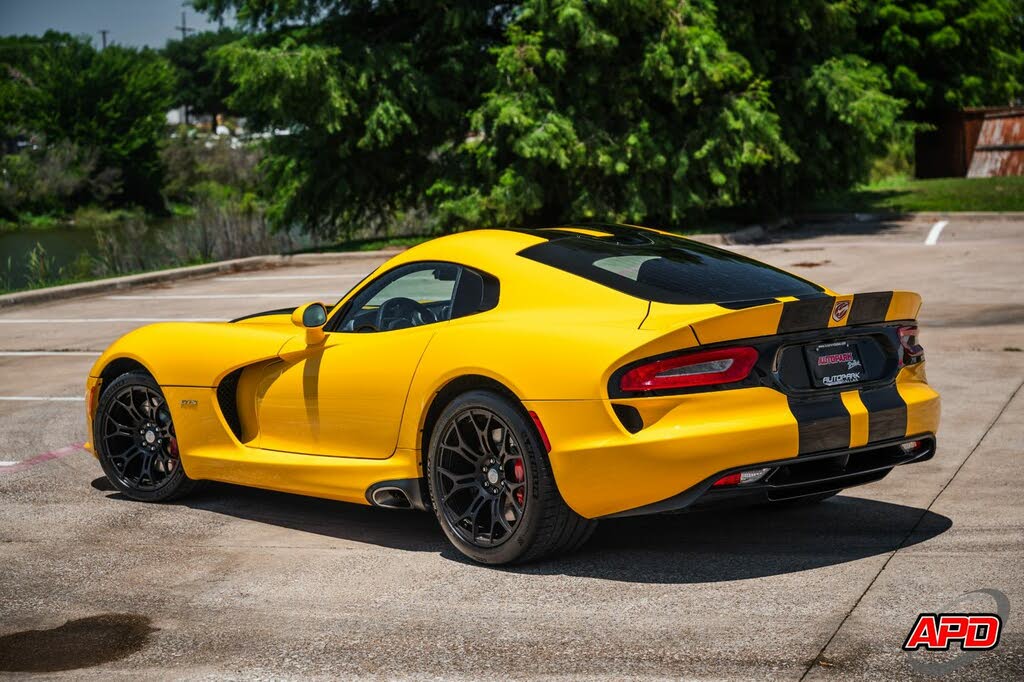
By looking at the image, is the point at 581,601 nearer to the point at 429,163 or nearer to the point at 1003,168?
the point at 429,163

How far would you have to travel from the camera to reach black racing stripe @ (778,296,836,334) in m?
5.29

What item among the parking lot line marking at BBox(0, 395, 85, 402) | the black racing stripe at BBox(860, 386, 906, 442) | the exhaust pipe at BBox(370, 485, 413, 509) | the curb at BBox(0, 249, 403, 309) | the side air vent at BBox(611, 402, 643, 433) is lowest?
the parking lot line marking at BBox(0, 395, 85, 402)

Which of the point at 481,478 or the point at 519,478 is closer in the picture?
the point at 519,478

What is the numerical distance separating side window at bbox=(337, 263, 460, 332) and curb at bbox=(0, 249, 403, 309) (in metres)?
14.2

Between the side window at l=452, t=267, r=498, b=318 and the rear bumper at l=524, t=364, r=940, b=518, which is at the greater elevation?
the side window at l=452, t=267, r=498, b=318

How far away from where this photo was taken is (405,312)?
6371 mm

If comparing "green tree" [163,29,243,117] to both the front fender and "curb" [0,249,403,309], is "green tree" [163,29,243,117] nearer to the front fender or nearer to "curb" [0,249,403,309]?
"curb" [0,249,403,309]

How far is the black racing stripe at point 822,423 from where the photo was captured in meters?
5.24

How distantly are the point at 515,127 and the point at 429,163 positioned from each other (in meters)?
Result: 4.19

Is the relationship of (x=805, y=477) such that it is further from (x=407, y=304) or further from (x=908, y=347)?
(x=407, y=304)

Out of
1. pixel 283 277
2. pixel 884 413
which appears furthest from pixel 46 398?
pixel 283 277

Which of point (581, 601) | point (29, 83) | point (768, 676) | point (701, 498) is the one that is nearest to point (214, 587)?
point (581, 601)

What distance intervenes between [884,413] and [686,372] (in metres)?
0.95

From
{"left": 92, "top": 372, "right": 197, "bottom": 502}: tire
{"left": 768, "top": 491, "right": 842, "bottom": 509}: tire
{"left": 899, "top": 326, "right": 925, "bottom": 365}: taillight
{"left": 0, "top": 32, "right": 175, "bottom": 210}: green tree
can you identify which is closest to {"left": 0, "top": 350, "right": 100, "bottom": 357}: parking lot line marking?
{"left": 92, "top": 372, "right": 197, "bottom": 502}: tire
